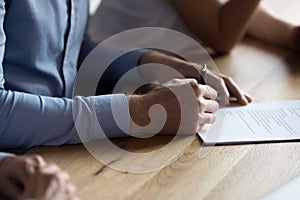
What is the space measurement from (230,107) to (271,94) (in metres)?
0.13

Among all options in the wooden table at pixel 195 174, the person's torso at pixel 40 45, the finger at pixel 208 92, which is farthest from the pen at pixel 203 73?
the person's torso at pixel 40 45

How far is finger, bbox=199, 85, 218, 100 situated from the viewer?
Result: 3.84 ft

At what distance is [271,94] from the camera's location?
1326 millimetres

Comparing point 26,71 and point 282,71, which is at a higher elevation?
point 282,71

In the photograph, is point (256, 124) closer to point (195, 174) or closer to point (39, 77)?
point (195, 174)

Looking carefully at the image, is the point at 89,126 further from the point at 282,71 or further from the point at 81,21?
the point at 282,71

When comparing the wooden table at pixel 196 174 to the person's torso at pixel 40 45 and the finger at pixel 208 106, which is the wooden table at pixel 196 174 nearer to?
the finger at pixel 208 106

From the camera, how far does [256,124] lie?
3.87ft

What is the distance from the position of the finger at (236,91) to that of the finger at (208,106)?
9 cm

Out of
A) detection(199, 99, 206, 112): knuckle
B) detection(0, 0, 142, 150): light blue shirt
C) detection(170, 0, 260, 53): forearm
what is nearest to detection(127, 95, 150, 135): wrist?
detection(0, 0, 142, 150): light blue shirt

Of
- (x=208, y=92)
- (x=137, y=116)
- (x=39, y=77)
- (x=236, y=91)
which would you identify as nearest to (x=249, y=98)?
(x=236, y=91)

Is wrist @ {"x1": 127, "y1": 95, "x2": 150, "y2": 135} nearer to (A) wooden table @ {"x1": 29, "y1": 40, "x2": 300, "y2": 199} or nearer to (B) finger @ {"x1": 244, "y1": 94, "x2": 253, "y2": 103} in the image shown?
(A) wooden table @ {"x1": 29, "y1": 40, "x2": 300, "y2": 199}

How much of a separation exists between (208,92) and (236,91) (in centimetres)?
12

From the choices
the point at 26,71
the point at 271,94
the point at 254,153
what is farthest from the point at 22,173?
the point at 271,94
